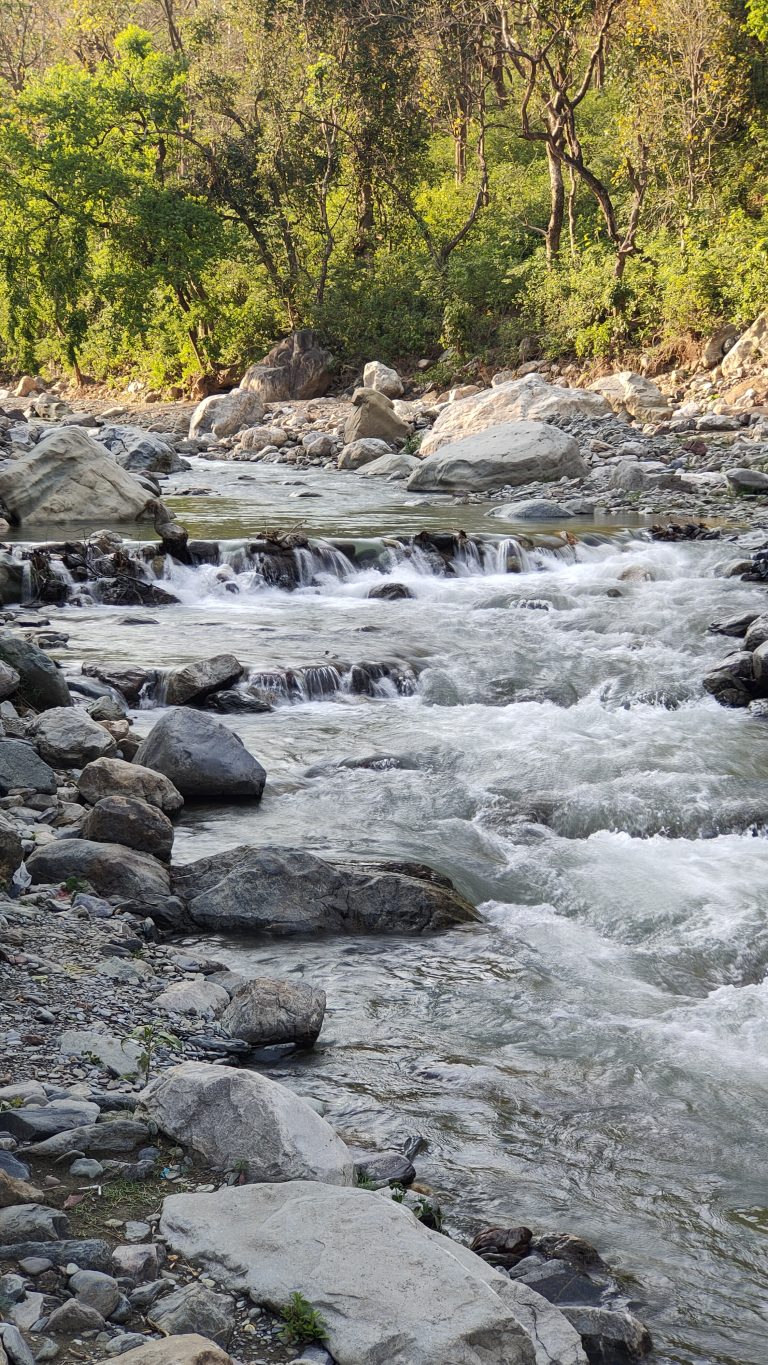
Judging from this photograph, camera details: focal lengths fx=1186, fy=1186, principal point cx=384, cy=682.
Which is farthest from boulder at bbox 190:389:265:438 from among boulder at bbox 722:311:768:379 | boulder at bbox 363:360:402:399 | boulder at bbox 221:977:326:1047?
boulder at bbox 221:977:326:1047

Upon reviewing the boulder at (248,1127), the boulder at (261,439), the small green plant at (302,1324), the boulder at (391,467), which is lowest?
the boulder at (391,467)


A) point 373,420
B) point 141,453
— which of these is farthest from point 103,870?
point 373,420

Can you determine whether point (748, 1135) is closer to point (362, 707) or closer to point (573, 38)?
point (362, 707)

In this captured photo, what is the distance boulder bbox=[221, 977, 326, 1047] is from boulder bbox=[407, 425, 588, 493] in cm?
1444

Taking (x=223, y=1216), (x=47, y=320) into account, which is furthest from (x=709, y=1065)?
(x=47, y=320)

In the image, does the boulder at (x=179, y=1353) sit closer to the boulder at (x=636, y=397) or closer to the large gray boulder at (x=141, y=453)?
the large gray boulder at (x=141, y=453)

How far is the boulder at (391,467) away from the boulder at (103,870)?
15.5 m

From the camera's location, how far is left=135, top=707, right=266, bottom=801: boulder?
20.4 feet

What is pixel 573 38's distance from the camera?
23.9 meters

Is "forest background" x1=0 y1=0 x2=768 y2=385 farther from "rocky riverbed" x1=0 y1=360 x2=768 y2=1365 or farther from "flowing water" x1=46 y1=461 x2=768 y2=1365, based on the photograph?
"rocky riverbed" x1=0 y1=360 x2=768 y2=1365

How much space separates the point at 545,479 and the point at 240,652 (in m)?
9.56

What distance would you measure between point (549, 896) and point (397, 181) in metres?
27.1

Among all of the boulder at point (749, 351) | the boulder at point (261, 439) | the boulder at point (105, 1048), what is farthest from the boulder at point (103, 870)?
the boulder at point (261, 439)

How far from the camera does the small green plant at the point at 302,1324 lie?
7.43 ft
